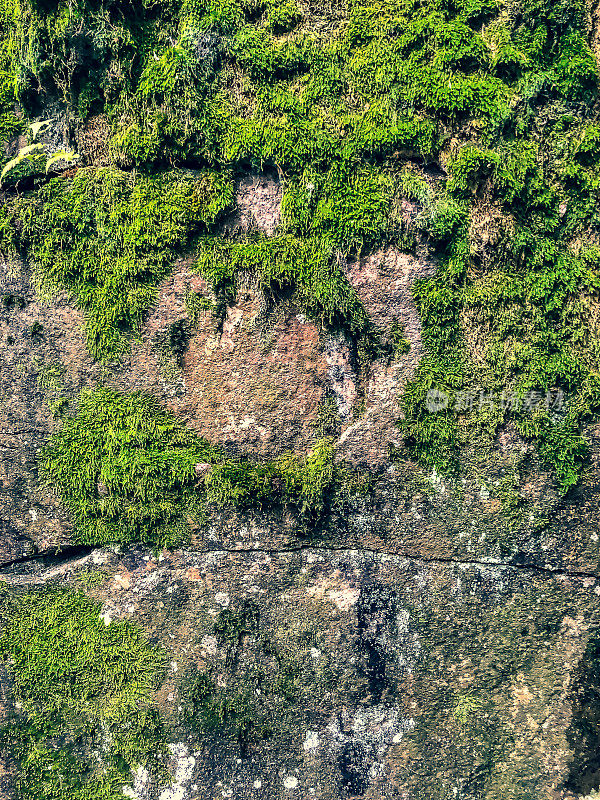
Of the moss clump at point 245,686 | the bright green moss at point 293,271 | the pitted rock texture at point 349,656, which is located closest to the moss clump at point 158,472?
the pitted rock texture at point 349,656

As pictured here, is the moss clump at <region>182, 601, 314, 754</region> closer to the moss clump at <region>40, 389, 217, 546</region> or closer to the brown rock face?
the brown rock face

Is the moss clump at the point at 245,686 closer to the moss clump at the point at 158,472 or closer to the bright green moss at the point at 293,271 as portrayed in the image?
the moss clump at the point at 158,472

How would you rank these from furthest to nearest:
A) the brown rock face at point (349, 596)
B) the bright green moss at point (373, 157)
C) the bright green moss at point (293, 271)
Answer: the brown rock face at point (349, 596), the bright green moss at point (293, 271), the bright green moss at point (373, 157)

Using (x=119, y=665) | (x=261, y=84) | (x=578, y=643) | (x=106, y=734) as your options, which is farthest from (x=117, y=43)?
(x=578, y=643)

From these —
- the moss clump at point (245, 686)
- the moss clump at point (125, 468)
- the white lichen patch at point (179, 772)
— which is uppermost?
the moss clump at point (125, 468)

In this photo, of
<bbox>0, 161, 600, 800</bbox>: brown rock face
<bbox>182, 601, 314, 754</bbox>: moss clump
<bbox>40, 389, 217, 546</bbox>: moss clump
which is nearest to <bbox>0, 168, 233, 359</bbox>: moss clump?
<bbox>0, 161, 600, 800</bbox>: brown rock face

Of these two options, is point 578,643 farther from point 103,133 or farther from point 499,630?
point 103,133

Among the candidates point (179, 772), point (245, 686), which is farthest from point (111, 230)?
point (179, 772)
